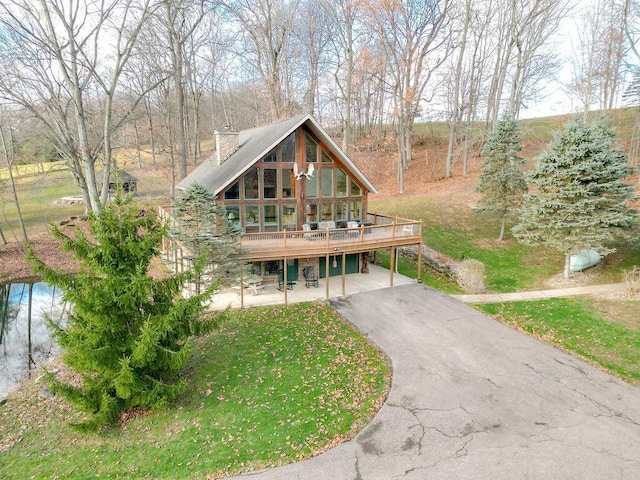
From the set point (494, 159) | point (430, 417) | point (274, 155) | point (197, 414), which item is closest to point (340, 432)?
point (430, 417)

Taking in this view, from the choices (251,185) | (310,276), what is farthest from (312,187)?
(310,276)

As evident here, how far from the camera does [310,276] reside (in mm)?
16797

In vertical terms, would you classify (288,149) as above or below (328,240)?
above

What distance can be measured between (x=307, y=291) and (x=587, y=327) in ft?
32.6

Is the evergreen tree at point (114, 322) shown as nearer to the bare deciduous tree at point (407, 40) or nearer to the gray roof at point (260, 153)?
the gray roof at point (260, 153)

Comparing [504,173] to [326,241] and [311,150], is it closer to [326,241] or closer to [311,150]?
[311,150]

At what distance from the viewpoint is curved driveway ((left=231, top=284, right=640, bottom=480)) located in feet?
23.0

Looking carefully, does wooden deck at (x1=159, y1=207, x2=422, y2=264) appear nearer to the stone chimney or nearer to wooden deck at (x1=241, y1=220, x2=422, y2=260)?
wooden deck at (x1=241, y1=220, x2=422, y2=260)

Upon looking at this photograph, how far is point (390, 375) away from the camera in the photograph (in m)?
10.1

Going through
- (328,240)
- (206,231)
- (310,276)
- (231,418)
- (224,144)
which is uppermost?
(224,144)

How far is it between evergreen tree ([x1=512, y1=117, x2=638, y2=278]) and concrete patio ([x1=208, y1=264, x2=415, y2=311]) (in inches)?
263

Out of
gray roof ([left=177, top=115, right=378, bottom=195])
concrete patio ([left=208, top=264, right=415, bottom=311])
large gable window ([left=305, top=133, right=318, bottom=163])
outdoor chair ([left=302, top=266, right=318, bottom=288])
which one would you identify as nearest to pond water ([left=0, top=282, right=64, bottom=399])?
concrete patio ([left=208, top=264, right=415, bottom=311])

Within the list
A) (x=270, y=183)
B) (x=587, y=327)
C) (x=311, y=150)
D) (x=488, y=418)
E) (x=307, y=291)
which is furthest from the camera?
(x=311, y=150)

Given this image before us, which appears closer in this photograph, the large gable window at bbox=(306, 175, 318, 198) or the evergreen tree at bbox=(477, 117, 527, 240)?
the large gable window at bbox=(306, 175, 318, 198)
